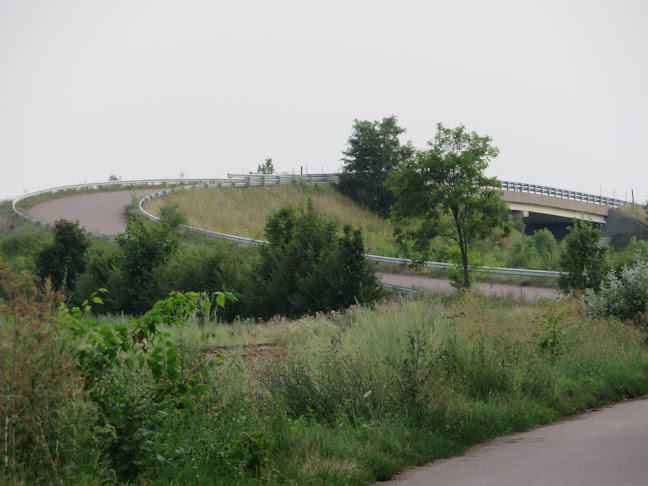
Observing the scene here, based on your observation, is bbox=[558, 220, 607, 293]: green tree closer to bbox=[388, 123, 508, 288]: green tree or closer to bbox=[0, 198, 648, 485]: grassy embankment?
bbox=[388, 123, 508, 288]: green tree

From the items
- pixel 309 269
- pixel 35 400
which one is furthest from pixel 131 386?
pixel 309 269

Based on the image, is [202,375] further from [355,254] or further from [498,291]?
[498,291]

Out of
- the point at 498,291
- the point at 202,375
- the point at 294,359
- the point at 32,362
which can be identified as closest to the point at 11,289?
the point at 32,362

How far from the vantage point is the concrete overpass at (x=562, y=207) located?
67.1 meters

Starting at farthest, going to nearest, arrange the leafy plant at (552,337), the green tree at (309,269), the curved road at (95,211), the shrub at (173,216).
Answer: the curved road at (95,211)
the shrub at (173,216)
the green tree at (309,269)
the leafy plant at (552,337)

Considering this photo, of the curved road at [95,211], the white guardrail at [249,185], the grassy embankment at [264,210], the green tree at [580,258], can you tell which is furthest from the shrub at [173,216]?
the green tree at [580,258]

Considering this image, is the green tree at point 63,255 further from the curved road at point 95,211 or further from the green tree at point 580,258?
the green tree at point 580,258

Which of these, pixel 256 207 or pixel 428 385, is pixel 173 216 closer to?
pixel 256 207

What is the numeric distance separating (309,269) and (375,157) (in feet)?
114

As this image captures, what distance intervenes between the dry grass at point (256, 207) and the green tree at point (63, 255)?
12.8 m

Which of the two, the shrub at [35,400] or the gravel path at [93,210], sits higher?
the gravel path at [93,210]

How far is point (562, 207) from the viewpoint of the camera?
7062 cm

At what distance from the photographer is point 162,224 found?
1362 inches

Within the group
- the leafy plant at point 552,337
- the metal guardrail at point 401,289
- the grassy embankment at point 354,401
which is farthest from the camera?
the metal guardrail at point 401,289
